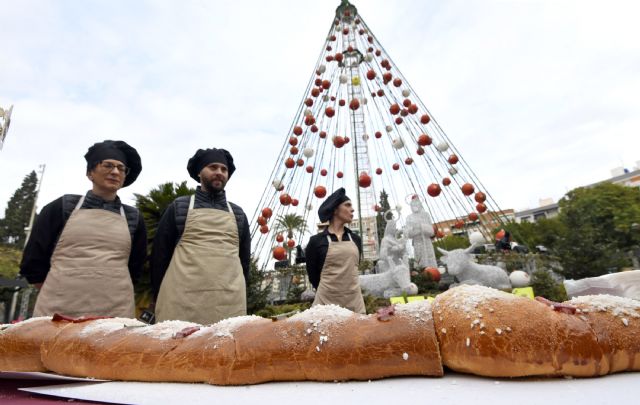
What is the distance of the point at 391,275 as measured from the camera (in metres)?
9.70

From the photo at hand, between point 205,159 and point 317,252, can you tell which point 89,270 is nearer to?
point 205,159

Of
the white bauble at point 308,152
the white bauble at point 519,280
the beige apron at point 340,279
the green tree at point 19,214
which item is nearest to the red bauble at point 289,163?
the white bauble at point 308,152

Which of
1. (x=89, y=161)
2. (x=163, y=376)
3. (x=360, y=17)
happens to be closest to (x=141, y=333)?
(x=163, y=376)

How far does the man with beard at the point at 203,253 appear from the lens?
2.04 meters

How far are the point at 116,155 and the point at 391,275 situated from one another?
866 centimetres

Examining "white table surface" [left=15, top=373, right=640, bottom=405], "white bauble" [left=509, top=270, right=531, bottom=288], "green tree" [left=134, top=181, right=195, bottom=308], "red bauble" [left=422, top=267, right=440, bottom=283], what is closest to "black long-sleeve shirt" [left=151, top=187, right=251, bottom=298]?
"white table surface" [left=15, top=373, right=640, bottom=405]

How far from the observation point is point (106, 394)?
830mm

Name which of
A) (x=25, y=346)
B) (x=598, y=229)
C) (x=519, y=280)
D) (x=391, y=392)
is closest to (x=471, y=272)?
(x=519, y=280)

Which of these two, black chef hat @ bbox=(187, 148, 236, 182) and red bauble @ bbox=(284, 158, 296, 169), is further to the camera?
red bauble @ bbox=(284, 158, 296, 169)

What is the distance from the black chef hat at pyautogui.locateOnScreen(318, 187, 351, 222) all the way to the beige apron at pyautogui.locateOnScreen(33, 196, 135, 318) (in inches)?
64.5

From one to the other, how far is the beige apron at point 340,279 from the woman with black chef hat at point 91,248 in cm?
144

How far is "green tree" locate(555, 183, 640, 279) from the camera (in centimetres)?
1417

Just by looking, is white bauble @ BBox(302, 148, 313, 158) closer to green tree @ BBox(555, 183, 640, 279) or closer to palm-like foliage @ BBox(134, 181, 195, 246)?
palm-like foliage @ BBox(134, 181, 195, 246)

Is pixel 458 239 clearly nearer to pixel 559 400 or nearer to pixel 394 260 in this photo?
pixel 394 260
